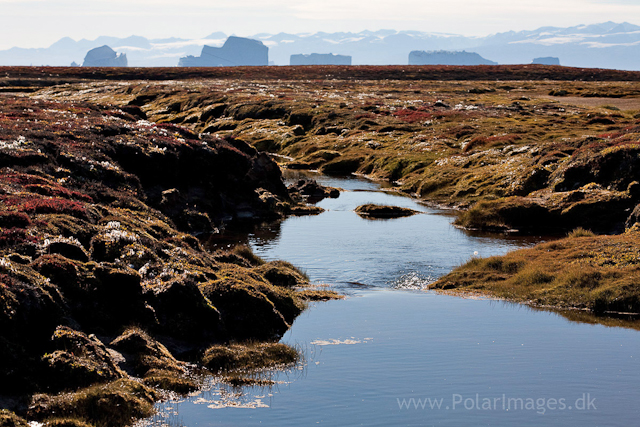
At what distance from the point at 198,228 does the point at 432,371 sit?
2869cm

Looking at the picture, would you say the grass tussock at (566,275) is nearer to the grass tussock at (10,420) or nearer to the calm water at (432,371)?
the calm water at (432,371)

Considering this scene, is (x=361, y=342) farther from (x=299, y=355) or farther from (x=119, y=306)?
(x=119, y=306)

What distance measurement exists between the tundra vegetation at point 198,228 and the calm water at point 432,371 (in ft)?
4.93

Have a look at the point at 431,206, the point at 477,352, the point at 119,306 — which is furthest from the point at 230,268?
the point at 431,206

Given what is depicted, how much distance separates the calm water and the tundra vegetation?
1503mm

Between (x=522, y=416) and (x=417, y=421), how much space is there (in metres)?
2.78

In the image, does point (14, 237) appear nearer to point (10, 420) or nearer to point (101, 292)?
point (101, 292)

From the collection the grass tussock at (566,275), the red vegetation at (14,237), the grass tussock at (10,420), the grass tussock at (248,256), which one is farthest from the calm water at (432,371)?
the red vegetation at (14,237)

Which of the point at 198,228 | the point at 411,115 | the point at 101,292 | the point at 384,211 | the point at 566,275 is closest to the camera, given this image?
the point at 101,292

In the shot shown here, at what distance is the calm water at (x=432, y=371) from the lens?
1557 centimetres

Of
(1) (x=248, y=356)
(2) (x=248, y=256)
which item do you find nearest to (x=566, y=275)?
(1) (x=248, y=356)

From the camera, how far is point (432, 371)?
18.3 metres

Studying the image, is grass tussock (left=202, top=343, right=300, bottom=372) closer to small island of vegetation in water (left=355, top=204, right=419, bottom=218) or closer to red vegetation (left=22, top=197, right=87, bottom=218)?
red vegetation (left=22, top=197, right=87, bottom=218)

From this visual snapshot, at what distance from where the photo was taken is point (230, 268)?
92.0 ft
